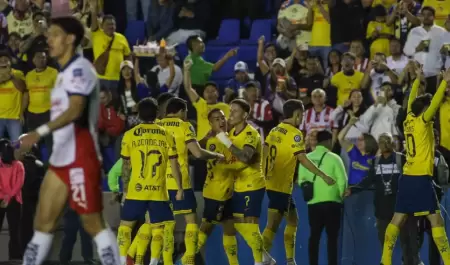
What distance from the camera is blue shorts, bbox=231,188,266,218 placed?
14547 millimetres

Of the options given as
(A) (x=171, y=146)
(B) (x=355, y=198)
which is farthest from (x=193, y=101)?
(A) (x=171, y=146)

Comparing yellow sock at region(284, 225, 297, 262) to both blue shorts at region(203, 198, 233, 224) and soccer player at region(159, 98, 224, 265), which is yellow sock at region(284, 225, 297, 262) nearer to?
blue shorts at region(203, 198, 233, 224)

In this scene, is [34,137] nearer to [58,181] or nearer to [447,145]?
[58,181]

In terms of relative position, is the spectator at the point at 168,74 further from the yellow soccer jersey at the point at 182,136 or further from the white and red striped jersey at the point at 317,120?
the yellow soccer jersey at the point at 182,136

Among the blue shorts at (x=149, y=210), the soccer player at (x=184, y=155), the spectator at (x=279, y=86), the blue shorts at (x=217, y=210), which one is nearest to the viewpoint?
the blue shorts at (x=149, y=210)

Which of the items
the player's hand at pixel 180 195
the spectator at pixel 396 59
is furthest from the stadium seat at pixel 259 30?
the player's hand at pixel 180 195

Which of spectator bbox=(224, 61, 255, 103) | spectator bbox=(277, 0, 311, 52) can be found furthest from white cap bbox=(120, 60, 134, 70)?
spectator bbox=(277, 0, 311, 52)

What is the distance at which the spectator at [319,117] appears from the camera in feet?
59.9

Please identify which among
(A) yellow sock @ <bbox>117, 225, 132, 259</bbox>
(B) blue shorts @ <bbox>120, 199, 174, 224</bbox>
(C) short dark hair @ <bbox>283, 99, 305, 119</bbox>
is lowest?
(A) yellow sock @ <bbox>117, 225, 132, 259</bbox>

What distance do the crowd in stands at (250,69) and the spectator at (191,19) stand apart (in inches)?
0.8

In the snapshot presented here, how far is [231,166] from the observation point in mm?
14594

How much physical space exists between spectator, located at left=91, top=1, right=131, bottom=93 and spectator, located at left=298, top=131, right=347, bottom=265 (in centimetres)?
482

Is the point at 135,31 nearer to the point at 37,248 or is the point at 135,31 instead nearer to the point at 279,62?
the point at 279,62

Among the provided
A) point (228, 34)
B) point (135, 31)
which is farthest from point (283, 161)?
point (135, 31)
